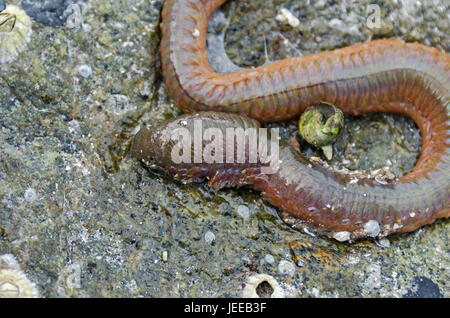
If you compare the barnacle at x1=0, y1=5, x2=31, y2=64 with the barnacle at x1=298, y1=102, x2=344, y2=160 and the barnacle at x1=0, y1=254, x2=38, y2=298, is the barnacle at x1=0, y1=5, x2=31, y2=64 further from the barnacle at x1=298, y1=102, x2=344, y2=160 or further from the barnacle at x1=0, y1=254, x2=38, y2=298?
the barnacle at x1=298, y1=102, x2=344, y2=160

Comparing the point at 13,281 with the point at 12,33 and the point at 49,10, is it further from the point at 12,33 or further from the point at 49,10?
the point at 49,10

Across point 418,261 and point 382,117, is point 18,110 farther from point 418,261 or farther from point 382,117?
point 418,261

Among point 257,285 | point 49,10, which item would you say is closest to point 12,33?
point 49,10

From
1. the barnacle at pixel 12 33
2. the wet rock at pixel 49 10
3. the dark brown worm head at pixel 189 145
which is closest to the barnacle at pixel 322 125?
the dark brown worm head at pixel 189 145

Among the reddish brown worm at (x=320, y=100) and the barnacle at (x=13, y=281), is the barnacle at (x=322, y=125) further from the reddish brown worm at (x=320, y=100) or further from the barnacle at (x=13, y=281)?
the barnacle at (x=13, y=281)
